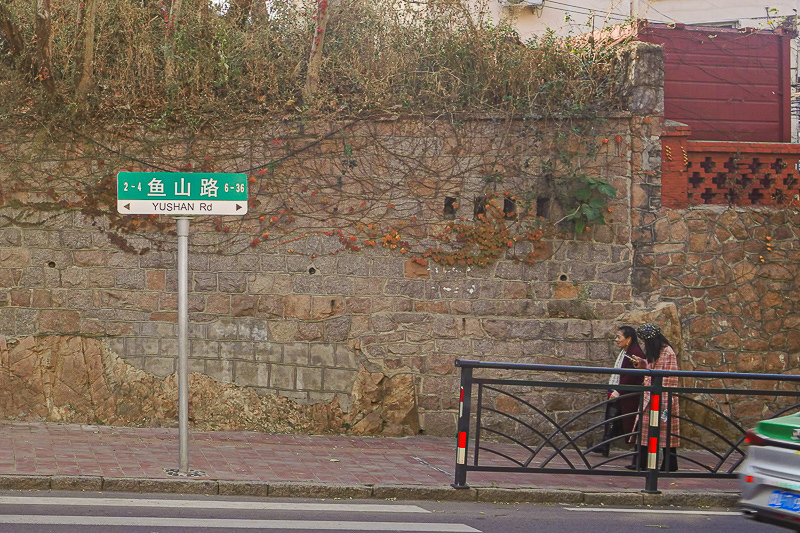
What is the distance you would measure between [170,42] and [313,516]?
258 inches

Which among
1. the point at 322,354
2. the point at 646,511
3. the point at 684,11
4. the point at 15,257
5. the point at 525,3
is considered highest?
the point at 684,11

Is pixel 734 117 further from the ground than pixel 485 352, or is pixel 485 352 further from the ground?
pixel 734 117

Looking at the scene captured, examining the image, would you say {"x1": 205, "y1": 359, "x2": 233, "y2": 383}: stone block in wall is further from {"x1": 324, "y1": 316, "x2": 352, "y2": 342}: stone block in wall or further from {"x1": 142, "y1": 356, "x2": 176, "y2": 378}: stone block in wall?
{"x1": 324, "y1": 316, "x2": 352, "y2": 342}: stone block in wall

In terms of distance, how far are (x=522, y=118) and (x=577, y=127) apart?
66 centimetres

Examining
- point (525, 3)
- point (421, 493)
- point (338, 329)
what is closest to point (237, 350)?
point (338, 329)

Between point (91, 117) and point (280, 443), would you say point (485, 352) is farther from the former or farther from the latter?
point (91, 117)

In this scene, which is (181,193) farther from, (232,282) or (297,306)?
(297,306)

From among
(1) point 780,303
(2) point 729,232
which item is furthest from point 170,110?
(1) point 780,303

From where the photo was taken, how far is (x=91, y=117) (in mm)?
10953

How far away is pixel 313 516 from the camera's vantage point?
283 inches

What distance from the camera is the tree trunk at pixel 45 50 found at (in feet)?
35.0

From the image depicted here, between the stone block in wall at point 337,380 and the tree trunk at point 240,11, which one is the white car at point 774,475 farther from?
the tree trunk at point 240,11

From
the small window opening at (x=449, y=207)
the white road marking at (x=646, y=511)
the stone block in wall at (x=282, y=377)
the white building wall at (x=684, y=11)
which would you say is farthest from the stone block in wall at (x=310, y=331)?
the white building wall at (x=684, y=11)

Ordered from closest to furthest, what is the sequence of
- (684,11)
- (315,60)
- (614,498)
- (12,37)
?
(614,498) → (12,37) → (315,60) → (684,11)
